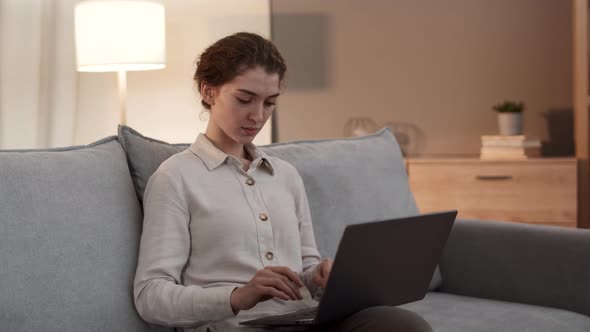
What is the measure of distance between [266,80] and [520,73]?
100 inches

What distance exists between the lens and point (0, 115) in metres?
3.78

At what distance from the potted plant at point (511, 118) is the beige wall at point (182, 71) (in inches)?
44.0

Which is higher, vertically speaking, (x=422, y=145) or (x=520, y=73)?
(x=520, y=73)

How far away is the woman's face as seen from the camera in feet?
5.69

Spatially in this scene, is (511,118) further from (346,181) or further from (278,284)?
(278,284)

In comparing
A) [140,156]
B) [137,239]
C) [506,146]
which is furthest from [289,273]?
[506,146]

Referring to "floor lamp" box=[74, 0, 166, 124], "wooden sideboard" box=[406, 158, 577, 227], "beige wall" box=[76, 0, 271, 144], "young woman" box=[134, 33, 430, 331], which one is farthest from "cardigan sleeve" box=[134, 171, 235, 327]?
"beige wall" box=[76, 0, 271, 144]

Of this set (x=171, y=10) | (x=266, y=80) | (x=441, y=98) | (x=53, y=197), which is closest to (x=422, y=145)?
(x=441, y=98)

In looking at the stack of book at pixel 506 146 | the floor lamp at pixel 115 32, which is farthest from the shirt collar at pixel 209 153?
the stack of book at pixel 506 146

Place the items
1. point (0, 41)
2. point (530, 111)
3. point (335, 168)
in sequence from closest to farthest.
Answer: point (335, 168) < point (0, 41) < point (530, 111)

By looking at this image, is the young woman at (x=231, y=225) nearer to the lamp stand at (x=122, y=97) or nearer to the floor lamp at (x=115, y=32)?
the floor lamp at (x=115, y=32)

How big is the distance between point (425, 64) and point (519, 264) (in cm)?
206

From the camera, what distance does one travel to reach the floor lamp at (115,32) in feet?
11.1

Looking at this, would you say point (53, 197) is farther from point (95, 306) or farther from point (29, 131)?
point (29, 131)
